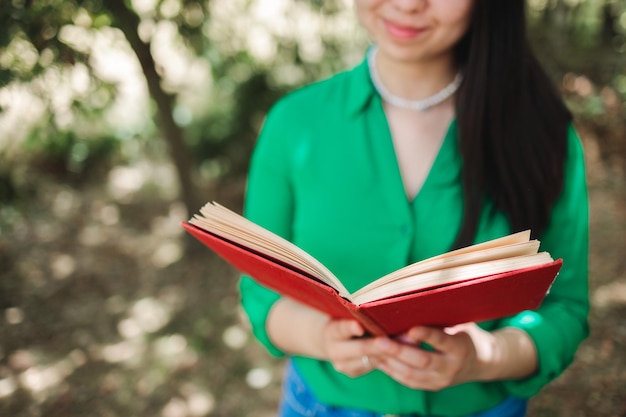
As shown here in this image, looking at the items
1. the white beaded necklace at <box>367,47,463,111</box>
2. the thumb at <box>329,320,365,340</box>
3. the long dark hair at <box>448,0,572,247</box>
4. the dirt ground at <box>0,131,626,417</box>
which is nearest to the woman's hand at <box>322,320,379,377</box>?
the thumb at <box>329,320,365,340</box>

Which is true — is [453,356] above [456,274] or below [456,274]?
below

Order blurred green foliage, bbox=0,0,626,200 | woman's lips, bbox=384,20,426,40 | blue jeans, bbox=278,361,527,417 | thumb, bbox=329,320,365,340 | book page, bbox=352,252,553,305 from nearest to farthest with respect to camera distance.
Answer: book page, bbox=352,252,553,305 → thumb, bbox=329,320,365,340 → woman's lips, bbox=384,20,426,40 → blue jeans, bbox=278,361,527,417 → blurred green foliage, bbox=0,0,626,200

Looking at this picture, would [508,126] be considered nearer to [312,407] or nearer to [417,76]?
[417,76]

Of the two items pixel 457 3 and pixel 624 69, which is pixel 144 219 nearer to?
pixel 457 3

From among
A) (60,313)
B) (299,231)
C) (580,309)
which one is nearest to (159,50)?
(60,313)

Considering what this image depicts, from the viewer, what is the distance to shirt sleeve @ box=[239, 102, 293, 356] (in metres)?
1.42

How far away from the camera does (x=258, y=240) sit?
0.94 m

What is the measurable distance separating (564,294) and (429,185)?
Answer: 39cm

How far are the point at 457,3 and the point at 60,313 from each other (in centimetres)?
296

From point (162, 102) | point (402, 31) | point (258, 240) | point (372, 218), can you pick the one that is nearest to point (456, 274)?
point (258, 240)

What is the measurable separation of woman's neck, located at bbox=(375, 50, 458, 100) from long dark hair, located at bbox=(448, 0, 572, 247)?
0.06m

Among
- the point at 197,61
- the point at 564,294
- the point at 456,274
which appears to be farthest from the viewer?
the point at 197,61

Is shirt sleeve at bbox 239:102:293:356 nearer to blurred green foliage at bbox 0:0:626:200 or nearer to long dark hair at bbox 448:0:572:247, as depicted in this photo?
long dark hair at bbox 448:0:572:247

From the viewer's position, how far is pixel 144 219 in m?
4.25
